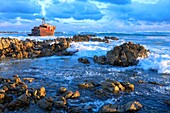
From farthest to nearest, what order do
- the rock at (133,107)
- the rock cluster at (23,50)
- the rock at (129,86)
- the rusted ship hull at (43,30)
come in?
the rusted ship hull at (43,30) → the rock cluster at (23,50) → the rock at (129,86) → the rock at (133,107)

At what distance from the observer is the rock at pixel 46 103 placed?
12070 millimetres

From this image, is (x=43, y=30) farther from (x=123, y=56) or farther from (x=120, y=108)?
(x=120, y=108)

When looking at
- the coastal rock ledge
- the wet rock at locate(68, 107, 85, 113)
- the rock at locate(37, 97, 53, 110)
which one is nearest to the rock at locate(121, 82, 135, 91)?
the wet rock at locate(68, 107, 85, 113)

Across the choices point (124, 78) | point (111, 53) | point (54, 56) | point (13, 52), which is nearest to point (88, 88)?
point (124, 78)

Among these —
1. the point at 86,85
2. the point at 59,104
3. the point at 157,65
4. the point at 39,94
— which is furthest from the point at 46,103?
the point at 157,65

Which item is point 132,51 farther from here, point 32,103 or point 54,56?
point 32,103

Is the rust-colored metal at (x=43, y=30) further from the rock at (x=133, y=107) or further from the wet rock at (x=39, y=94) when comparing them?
the rock at (x=133, y=107)

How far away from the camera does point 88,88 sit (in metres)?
15.8

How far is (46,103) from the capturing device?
12.2m

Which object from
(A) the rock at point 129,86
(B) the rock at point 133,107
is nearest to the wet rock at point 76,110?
(B) the rock at point 133,107

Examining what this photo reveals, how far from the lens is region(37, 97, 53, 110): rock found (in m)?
12.1

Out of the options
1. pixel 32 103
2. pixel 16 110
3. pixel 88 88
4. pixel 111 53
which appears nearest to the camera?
pixel 16 110

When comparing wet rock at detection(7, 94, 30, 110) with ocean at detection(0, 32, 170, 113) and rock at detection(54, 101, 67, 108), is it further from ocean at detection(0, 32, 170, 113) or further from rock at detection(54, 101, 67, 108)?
rock at detection(54, 101, 67, 108)

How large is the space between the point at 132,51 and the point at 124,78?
8.09 meters
